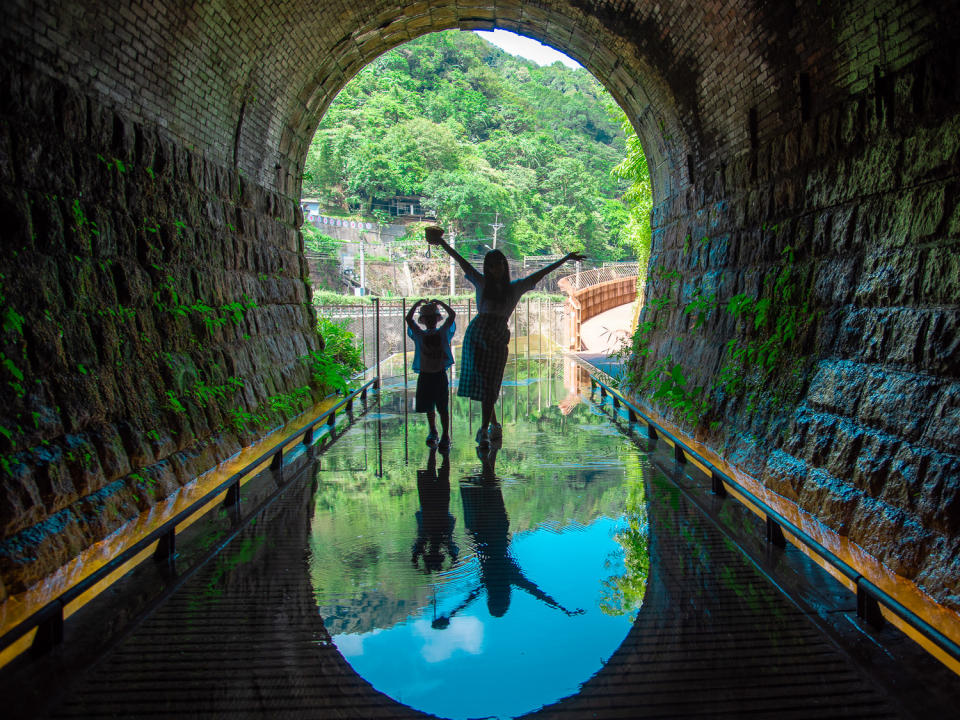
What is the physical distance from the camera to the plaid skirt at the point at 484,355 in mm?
6812

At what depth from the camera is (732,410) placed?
269 inches

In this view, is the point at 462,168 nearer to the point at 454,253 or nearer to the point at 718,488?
the point at 454,253

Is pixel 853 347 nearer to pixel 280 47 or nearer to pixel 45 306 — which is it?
pixel 45 306

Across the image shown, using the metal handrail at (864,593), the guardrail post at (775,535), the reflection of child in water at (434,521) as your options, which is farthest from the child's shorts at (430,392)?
the guardrail post at (775,535)

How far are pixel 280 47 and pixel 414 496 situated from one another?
595cm

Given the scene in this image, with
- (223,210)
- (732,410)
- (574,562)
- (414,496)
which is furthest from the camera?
(223,210)

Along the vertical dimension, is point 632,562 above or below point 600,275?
below

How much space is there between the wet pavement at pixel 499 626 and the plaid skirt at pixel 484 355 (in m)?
1.59

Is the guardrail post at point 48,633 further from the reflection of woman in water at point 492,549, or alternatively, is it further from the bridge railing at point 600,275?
the bridge railing at point 600,275

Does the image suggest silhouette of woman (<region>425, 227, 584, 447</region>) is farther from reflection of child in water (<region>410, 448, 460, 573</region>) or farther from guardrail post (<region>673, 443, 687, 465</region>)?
guardrail post (<region>673, 443, 687, 465</region>)

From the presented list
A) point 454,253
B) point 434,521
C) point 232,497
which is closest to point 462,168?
point 454,253

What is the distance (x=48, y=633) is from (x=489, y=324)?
14.8 feet

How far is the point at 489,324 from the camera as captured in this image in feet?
22.3

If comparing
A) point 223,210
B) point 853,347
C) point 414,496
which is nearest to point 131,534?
point 414,496
